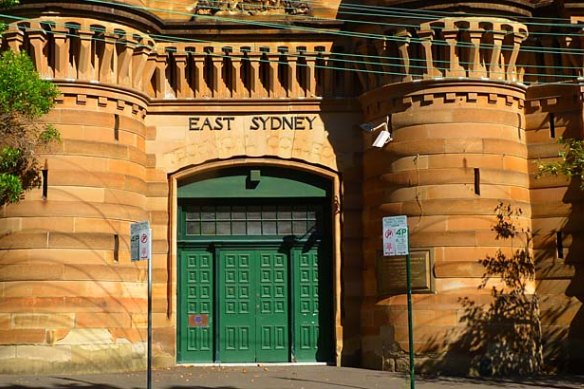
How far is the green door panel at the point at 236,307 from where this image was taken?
876 inches

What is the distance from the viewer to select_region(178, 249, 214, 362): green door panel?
22219 mm

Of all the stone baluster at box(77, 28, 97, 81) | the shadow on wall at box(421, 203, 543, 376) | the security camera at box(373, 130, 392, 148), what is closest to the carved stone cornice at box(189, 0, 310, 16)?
the stone baluster at box(77, 28, 97, 81)

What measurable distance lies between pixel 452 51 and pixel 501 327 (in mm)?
6698

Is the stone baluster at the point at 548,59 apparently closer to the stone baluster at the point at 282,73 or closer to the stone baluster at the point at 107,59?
the stone baluster at the point at 282,73

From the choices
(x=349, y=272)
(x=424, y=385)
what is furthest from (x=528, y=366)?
(x=349, y=272)

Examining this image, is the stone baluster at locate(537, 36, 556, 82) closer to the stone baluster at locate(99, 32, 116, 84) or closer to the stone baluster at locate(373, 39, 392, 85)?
the stone baluster at locate(373, 39, 392, 85)

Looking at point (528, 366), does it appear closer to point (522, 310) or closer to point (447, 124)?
point (522, 310)

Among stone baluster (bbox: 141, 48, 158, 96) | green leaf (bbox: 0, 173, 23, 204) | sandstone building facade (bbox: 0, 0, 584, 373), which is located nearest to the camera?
green leaf (bbox: 0, 173, 23, 204)

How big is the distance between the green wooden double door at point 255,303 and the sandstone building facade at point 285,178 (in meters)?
0.05

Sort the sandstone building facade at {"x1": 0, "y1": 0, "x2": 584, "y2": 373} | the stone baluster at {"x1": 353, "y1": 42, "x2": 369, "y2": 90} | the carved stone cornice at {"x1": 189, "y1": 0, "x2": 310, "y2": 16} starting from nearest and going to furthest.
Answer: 1. the sandstone building facade at {"x1": 0, "y1": 0, "x2": 584, "y2": 373}
2. the stone baluster at {"x1": 353, "y1": 42, "x2": 369, "y2": 90}
3. the carved stone cornice at {"x1": 189, "y1": 0, "x2": 310, "y2": 16}

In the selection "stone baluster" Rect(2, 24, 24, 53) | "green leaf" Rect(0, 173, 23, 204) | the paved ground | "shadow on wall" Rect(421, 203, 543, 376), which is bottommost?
the paved ground

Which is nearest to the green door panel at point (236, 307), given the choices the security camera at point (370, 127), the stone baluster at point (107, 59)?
the security camera at point (370, 127)

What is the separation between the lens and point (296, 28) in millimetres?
22531

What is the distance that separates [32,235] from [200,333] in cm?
512
